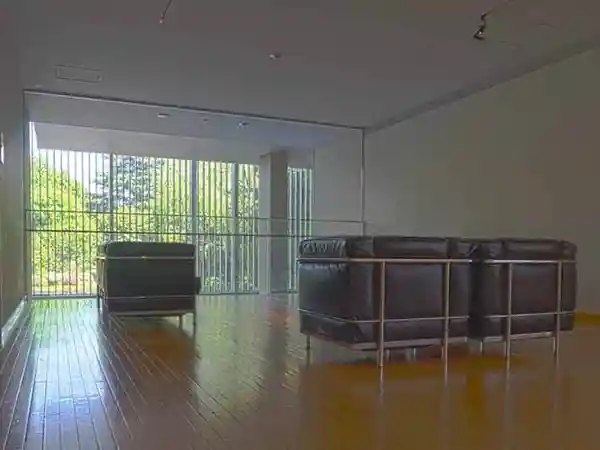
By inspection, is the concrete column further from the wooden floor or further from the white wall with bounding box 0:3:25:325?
the wooden floor

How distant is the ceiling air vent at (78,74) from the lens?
22.5ft

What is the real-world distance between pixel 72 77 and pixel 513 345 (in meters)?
5.99

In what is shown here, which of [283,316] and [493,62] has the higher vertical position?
[493,62]

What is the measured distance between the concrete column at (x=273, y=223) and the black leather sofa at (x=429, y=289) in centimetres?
780

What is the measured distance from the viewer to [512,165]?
6.96 meters

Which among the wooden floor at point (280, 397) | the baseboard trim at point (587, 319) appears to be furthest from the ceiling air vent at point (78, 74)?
the baseboard trim at point (587, 319)

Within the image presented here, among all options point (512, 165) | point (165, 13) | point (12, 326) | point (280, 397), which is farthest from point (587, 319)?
point (12, 326)

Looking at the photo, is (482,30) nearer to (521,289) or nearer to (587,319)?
(521,289)

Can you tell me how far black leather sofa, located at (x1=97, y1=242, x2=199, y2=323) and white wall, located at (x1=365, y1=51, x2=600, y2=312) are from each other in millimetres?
4032

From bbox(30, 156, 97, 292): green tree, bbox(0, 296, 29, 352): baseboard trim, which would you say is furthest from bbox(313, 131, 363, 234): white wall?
bbox(0, 296, 29, 352): baseboard trim

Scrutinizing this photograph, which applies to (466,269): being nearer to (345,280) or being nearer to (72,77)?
(345,280)

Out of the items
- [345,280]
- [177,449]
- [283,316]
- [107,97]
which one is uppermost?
[107,97]

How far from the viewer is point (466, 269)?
12.3ft

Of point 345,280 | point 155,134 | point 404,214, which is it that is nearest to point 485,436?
point 345,280
